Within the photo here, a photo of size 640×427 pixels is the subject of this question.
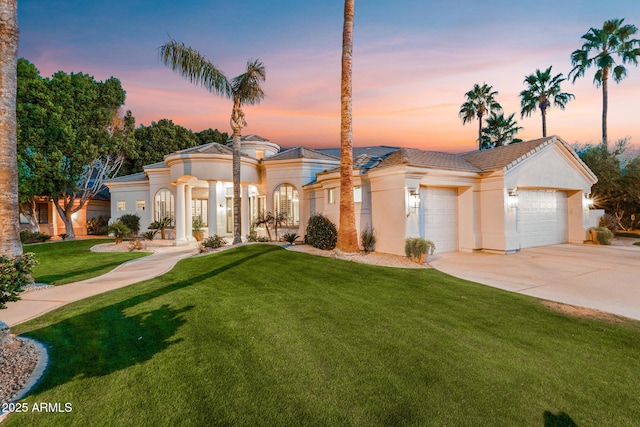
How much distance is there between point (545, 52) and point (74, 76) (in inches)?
1133

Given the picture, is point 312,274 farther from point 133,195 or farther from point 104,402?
point 133,195

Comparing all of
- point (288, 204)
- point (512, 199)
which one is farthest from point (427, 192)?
point (288, 204)

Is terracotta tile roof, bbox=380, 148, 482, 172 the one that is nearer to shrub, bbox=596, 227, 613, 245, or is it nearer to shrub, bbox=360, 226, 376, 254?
shrub, bbox=360, 226, 376, 254

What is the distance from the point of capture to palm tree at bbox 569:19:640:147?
72.6 feet

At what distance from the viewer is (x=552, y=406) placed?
2.85 meters

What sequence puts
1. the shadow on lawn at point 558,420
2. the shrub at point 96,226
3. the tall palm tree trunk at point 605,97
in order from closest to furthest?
the shadow on lawn at point 558,420 < the tall palm tree trunk at point 605,97 < the shrub at point 96,226

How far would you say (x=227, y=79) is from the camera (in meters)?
14.3

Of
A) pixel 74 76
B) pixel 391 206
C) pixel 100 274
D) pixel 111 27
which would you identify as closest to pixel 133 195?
pixel 74 76

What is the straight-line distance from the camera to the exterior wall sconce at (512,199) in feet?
41.8

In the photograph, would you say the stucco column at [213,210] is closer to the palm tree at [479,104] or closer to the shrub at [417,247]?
the shrub at [417,247]

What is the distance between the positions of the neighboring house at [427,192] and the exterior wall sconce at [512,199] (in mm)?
44

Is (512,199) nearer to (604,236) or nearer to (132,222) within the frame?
(604,236)

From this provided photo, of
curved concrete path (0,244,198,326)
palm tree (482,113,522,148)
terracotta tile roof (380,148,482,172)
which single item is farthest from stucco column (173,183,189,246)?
palm tree (482,113,522,148)

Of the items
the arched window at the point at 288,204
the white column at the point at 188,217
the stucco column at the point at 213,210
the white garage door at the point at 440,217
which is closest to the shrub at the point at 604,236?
the white garage door at the point at 440,217
